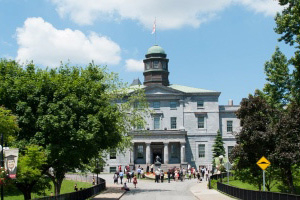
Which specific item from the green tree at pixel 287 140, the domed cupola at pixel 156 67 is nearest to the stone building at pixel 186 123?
the domed cupola at pixel 156 67

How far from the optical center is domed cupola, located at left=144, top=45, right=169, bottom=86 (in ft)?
256

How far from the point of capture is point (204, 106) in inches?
2918

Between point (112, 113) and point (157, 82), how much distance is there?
1859 inches

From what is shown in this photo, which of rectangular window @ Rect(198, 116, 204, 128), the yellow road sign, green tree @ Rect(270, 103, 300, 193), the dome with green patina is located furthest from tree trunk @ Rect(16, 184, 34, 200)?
the dome with green patina

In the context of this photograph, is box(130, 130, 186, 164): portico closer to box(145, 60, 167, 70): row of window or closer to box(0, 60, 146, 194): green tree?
box(145, 60, 167, 70): row of window

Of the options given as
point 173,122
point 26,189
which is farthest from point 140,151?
point 26,189

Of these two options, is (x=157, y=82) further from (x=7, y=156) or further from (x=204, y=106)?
(x=7, y=156)

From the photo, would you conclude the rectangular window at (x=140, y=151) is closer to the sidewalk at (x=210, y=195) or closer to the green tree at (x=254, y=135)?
the sidewalk at (x=210, y=195)

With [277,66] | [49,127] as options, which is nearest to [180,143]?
[277,66]

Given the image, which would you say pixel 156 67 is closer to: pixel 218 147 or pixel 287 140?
pixel 218 147

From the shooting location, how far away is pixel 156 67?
7856 cm

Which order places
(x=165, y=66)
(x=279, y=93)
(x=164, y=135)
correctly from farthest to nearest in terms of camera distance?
1. (x=165, y=66)
2. (x=164, y=135)
3. (x=279, y=93)

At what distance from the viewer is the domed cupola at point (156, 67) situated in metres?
78.1

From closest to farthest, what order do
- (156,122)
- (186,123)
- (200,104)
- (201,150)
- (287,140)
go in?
1. (287,140)
2. (201,150)
3. (156,122)
4. (186,123)
5. (200,104)
